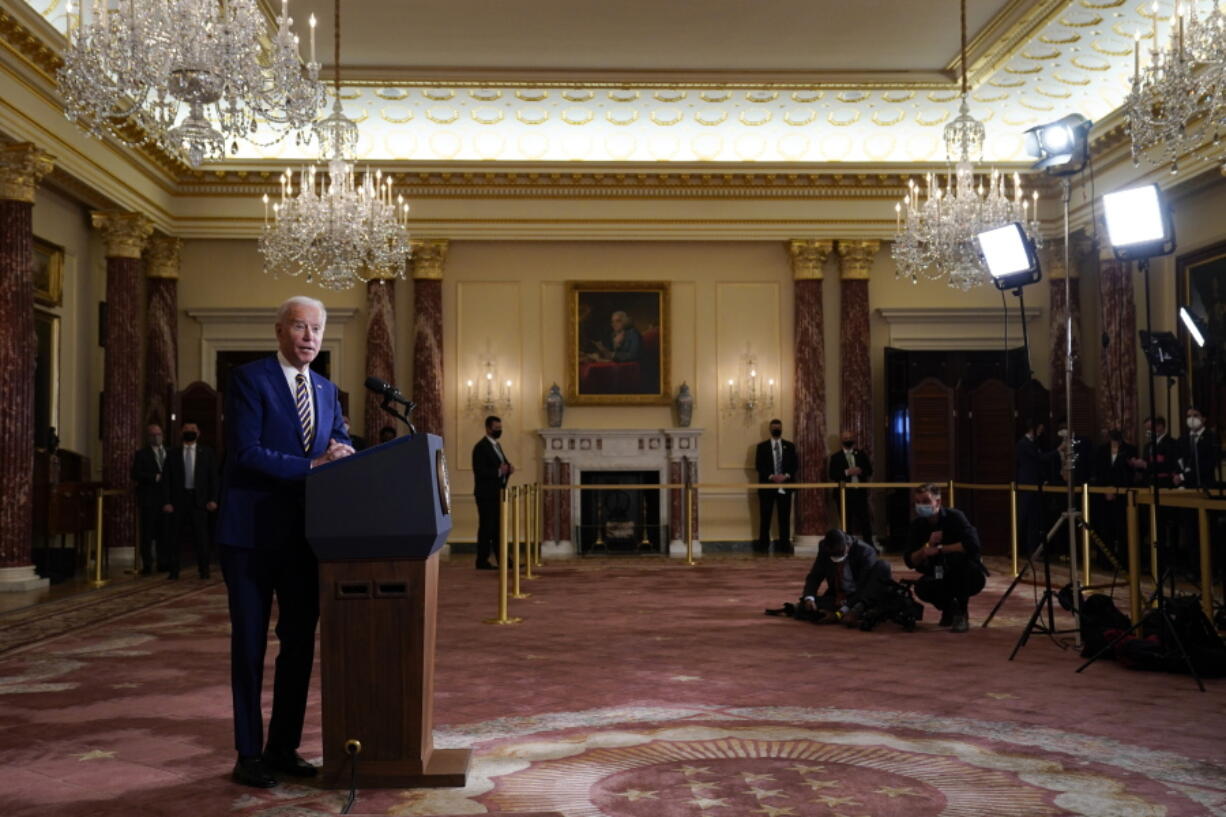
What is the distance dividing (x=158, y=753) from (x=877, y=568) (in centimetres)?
535

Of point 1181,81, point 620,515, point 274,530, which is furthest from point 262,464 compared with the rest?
point 620,515

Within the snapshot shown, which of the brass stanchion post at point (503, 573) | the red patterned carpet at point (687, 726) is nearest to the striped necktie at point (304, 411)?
the red patterned carpet at point (687, 726)

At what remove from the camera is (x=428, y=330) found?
15617 mm

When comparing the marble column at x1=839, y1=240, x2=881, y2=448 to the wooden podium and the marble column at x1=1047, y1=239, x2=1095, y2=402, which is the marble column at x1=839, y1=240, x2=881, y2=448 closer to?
the marble column at x1=1047, y1=239, x2=1095, y2=402

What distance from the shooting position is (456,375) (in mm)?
15984

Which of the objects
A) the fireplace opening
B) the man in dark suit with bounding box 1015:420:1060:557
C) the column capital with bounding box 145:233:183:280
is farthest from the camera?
the fireplace opening

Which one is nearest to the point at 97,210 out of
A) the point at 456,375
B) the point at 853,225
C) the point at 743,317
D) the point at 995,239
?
the point at 456,375

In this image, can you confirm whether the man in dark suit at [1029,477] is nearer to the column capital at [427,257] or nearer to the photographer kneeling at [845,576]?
the photographer kneeling at [845,576]

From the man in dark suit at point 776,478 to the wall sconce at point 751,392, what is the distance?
1.39 ft

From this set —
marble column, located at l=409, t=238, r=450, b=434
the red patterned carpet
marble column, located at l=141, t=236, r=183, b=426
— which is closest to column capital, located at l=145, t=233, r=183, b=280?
marble column, located at l=141, t=236, r=183, b=426

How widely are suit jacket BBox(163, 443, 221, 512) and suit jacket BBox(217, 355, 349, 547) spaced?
8.46 metres

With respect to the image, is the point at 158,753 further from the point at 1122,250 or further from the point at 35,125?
the point at 35,125

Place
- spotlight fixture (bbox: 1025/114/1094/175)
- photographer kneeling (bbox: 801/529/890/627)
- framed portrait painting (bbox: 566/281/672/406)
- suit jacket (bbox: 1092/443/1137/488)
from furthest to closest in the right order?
1. framed portrait painting (bbox: 566/281/672/406)
2. suit jacket (bbox: 1092/443/1137/488)
3. photographer kneeling (bbox: 801/529/890/627)
4. spotlight fixture (bbox: 1025/114/1094/175)

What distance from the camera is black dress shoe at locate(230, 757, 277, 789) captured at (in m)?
4.00
